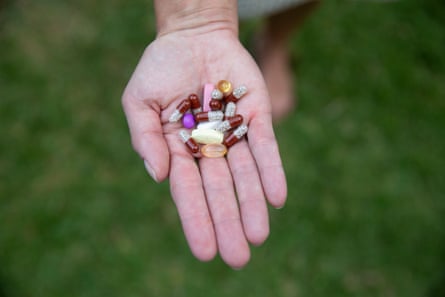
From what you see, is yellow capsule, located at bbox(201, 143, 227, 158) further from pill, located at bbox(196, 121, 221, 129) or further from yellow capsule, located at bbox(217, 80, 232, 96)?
yellow capsule, located at bbox(217, 80, 232, 96)

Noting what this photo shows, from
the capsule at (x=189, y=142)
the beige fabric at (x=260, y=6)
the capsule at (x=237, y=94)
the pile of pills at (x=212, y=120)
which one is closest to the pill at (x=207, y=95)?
the pile of pills at (x=212, y=120)

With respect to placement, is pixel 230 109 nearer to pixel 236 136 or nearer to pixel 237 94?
pixel 237 94

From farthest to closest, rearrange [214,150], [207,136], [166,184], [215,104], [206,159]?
1. [166,184]
2. [215,104]
3. [207,136]
4. [214,150]
5. [206,159]

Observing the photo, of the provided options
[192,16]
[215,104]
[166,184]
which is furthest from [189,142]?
[166,184]

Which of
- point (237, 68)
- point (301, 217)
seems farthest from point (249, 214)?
point (301, 217)

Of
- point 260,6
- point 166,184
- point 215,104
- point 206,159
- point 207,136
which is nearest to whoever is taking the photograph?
point 206,159

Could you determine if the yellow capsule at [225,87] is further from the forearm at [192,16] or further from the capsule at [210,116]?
the forearm at [192,16]

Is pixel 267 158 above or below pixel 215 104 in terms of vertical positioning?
below
